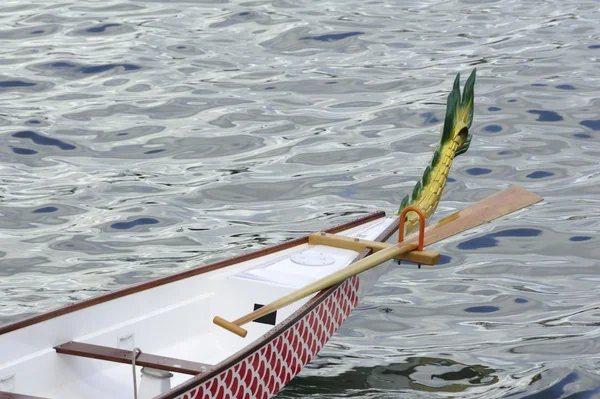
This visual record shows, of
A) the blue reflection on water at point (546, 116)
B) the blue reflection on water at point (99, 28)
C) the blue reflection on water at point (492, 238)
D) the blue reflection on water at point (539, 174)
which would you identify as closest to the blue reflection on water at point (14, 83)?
the blue reflection on water at point (99, 28)

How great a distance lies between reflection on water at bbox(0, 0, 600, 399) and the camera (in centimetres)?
709

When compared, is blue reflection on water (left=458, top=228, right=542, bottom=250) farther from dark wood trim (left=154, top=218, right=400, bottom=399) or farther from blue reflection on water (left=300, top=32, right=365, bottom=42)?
blue reflection on water (left=300, top=32, right=365, bottom=42)

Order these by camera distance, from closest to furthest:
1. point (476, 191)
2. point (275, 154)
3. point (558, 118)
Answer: point (476, 191) < point (275, 154) < point (558, 118)

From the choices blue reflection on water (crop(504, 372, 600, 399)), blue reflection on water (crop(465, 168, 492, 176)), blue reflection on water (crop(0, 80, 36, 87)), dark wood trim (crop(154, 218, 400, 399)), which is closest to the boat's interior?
dark wood trim (crop(154, 218, 400, 399))

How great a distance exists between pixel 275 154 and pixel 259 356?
582 centimetres

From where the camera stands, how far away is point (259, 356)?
17.0 ft

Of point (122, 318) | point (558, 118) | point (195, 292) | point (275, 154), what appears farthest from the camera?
point (558, 118)

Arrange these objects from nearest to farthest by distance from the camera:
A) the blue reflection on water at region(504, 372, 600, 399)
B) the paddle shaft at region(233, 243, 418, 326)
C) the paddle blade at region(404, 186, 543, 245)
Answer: the paddle shaft at region(233, 243, 418, 326) → the blue reflection on water at region(504, 372, 600, 399) → the paddle blade at region(404, 186, 543, 245)

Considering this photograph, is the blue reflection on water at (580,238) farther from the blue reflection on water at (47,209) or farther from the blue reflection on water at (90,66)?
the blue reflection on water at (90,66)

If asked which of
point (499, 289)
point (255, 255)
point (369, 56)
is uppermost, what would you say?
point (369, 56)

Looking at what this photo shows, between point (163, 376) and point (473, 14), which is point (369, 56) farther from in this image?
point (163, 376)

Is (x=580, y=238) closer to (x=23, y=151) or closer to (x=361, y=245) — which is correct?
(x=361, y=245)

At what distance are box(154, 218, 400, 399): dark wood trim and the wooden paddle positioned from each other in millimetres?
63

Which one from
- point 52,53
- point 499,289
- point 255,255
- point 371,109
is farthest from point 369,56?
point 255,255
